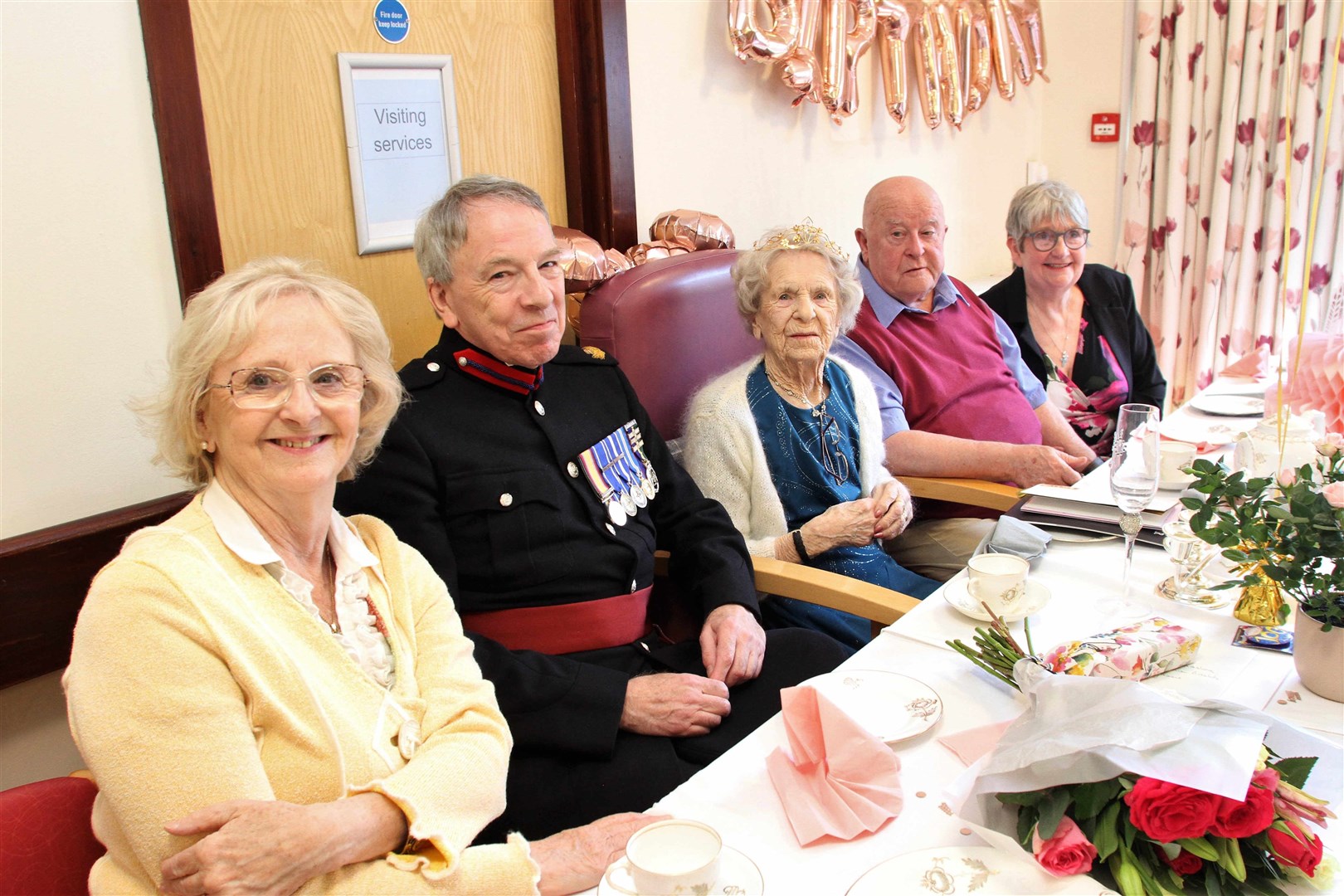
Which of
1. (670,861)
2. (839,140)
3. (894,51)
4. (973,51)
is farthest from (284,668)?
(973,51)

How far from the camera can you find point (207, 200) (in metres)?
1.64

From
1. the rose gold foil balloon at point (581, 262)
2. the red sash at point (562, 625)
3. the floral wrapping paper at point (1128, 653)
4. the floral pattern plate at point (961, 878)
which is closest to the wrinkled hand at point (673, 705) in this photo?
the red sash at point (562, 625)

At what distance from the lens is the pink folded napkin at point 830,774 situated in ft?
3.11

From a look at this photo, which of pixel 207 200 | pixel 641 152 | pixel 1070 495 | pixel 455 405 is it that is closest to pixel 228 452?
pixel 455 405

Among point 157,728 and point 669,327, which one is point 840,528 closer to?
point 669,327

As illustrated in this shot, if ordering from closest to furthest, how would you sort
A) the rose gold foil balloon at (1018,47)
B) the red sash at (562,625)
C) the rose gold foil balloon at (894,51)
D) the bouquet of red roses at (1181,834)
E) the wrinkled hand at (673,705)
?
the bouquet of red roses at (1181,834)
the wrinkled hand at (673,705)
the red sash at (562,625)
the rose gold foil balloon at (894,51)
the rose gold foil balloon at (1018,47)

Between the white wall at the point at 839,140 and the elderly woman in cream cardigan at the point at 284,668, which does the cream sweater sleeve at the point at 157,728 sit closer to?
the elderly woman in cream cardigan at the point at 284,668

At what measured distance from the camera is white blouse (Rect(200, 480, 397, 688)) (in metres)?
1.09

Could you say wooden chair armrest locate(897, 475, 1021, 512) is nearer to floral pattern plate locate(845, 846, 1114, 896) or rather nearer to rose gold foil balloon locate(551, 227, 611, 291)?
rose gold foil balloon locate(551, 227, 611, 291)

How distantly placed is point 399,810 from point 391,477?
1.81 ft

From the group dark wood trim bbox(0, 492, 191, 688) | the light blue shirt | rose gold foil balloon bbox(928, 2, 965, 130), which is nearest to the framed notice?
dark wood trim bbox(0, 492, 191, 688)

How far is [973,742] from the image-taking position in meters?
1.07

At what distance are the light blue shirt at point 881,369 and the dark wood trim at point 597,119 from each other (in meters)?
0.58

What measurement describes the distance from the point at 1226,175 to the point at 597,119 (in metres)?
2.94
